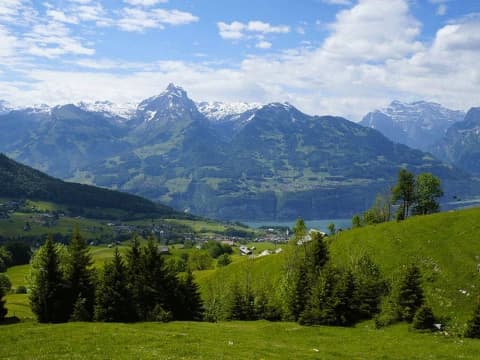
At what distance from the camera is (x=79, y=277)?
6100cm

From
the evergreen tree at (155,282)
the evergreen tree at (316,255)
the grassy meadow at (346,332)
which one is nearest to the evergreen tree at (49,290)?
the grassy meadow at (346,332)

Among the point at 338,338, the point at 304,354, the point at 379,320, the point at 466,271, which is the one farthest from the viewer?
the point at 466,271

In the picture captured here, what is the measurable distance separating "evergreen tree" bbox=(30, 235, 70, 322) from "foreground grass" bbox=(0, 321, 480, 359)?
1021 centimetres

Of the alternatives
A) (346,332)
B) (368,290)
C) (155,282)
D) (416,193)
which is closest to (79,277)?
(155,282)

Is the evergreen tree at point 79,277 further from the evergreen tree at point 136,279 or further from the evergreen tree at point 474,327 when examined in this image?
the evergreen tree at point 474,327

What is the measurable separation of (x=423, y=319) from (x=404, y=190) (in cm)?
7196

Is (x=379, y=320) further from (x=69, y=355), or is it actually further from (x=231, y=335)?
(x=69, y=355)

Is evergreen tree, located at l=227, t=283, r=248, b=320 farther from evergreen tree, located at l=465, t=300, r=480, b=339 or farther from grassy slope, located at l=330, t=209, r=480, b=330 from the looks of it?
evergreen tree, located at l=465, t=300, r=480, b=339

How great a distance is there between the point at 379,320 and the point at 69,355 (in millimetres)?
43655

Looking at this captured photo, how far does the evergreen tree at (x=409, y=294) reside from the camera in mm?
61438

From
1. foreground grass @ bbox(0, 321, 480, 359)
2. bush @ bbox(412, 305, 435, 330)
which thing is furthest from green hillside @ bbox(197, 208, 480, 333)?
foreground grass @ bbox(0, 321, 480, 359)

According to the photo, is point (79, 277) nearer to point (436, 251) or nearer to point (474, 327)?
point (474, 327)

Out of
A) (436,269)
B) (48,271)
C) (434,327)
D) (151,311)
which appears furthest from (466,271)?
(48,271)

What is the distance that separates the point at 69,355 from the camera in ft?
109
